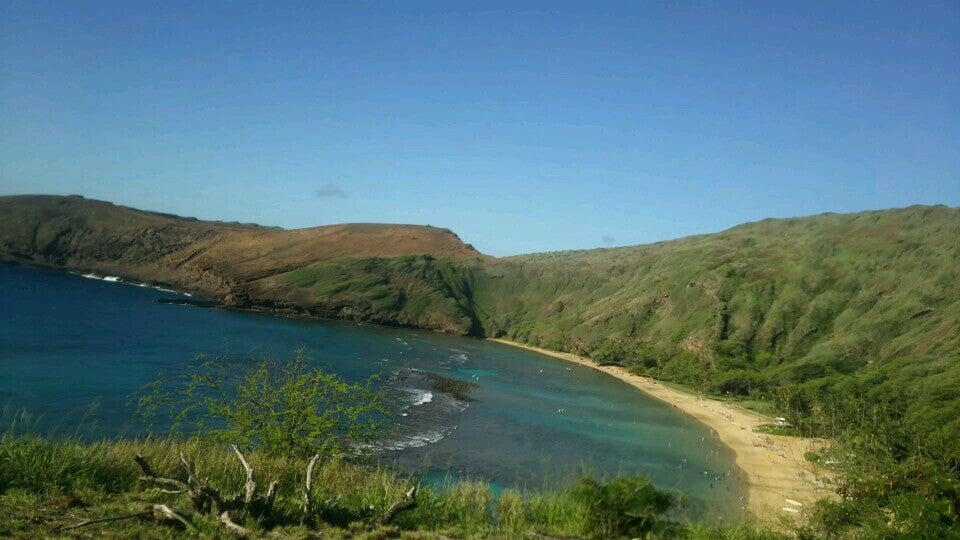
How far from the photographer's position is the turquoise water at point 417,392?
37.9 m

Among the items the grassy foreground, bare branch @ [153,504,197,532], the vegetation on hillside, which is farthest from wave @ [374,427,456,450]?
bare branch @ [153,504,197,532]

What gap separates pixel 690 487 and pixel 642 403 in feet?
109

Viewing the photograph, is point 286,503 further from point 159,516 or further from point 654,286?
point 654,286

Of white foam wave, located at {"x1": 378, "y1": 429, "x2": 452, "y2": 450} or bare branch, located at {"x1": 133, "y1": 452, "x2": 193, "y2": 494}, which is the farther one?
white foam wave, located at {"x1": 378, "y1": 429, "x2": 452, "y2": 450}

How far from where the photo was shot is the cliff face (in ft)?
509

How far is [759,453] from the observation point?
1934 inches

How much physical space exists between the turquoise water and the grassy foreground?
310 centimetres

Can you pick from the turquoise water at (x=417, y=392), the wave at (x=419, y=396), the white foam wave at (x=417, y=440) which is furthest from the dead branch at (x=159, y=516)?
the wave at (x=419, y=396)

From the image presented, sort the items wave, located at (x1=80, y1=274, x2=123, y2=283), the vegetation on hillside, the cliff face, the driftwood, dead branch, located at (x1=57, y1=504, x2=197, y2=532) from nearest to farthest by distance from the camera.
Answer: dead branch, located at (x1=57, y1=504, x2=197, y2=532), the driftwood, the vegetation on hillside, wave, located at (x1=80, y1=274, x2=123, y2=283), the cliff face

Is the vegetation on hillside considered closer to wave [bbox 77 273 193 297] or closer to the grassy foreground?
the grassy foreground

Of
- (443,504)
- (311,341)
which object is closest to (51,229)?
(311,341)

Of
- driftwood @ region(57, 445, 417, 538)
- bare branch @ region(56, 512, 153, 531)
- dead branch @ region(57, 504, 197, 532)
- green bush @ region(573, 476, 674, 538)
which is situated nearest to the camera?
bare branch @ region(56, 512, 153, 531)

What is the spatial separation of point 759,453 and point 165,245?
167164 mm

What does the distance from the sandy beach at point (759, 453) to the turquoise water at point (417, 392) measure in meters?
1.51
